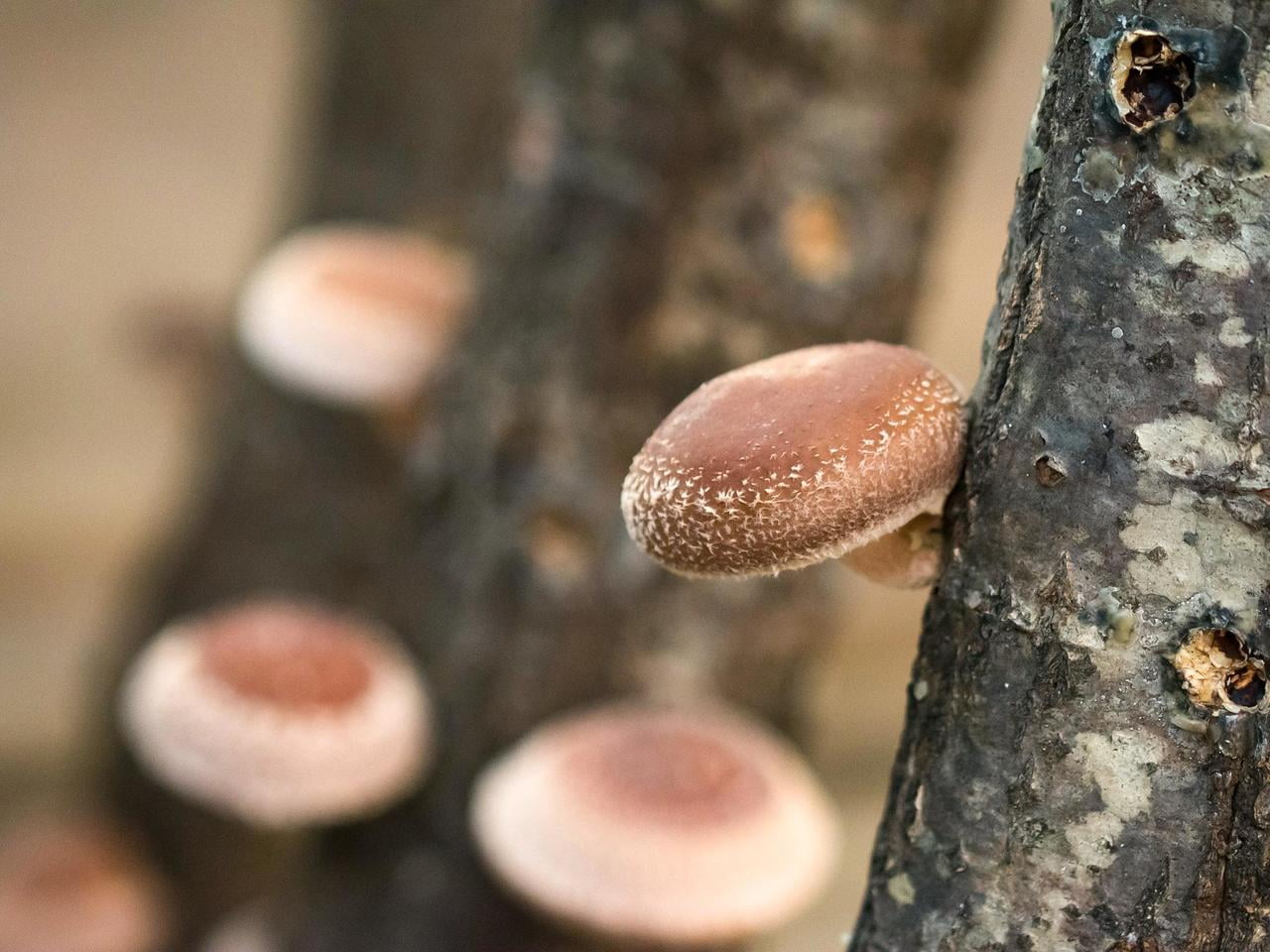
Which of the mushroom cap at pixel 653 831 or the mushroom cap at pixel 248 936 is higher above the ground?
the mushroom cap at pixel 653 831

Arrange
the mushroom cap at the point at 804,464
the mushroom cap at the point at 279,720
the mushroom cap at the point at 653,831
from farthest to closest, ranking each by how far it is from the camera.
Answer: the mushroom cap at the point at 279,720, the mushroom cap at the point at 653,831, the mushroom cap at the point at 804,464

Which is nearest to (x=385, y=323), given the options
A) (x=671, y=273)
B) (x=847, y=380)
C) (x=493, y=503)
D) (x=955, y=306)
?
(x=493, y=503)

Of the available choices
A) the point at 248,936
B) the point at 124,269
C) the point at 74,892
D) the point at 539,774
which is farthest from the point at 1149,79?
the point at 124,269

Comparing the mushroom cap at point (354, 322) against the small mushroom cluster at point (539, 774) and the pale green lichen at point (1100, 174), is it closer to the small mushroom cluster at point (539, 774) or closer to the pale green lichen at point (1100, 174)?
the small mushroom cluster at point (539, 774)

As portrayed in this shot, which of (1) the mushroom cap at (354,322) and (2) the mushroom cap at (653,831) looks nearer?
(2) the mushroom cap at (653,831)

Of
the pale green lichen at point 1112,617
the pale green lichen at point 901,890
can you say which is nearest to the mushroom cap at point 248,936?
the pale green lichen at point 901,890

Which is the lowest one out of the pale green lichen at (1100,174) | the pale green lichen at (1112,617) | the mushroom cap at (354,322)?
the mushroom cap at (354,322)

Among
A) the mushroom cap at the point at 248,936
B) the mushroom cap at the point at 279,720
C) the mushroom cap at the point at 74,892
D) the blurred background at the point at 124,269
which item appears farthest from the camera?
the blurred background at the point at 124,269
